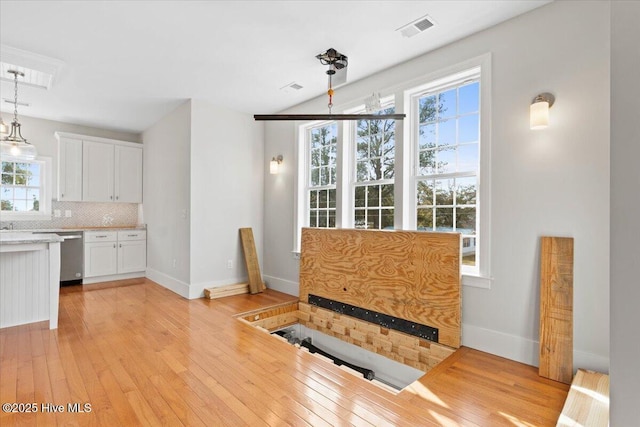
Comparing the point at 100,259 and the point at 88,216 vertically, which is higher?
the point at 88,216

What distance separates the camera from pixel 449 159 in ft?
10.7

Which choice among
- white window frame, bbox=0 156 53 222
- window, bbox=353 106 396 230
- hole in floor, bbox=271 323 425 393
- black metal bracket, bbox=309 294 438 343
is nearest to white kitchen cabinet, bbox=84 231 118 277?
white window frame, bbox=0 156 53 222

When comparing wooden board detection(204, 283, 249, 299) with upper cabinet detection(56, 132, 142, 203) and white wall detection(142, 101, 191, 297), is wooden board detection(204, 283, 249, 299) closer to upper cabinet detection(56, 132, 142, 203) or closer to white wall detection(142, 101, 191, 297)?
white wall detection(142, 101, 191, 297)

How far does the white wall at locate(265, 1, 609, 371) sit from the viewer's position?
7.72ft

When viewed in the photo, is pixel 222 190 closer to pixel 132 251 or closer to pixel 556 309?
pixel 132 251

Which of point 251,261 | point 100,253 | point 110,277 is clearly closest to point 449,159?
point 251,261

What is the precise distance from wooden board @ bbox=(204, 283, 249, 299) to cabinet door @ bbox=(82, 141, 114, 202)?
3.08m

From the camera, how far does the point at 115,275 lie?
584 centimetres

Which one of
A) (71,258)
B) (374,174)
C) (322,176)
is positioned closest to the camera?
(374,174)

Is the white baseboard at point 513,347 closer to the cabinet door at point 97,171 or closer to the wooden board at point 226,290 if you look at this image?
the wooden board at point 226,290

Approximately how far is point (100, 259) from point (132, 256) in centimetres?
50

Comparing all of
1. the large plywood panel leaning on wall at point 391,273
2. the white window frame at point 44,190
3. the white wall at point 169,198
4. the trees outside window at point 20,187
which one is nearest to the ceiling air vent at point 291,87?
the white wall at point 169,198

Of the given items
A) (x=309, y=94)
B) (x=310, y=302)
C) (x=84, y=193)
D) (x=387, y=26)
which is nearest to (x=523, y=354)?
(x=310, y=302)

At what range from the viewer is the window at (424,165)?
3.00 meters
